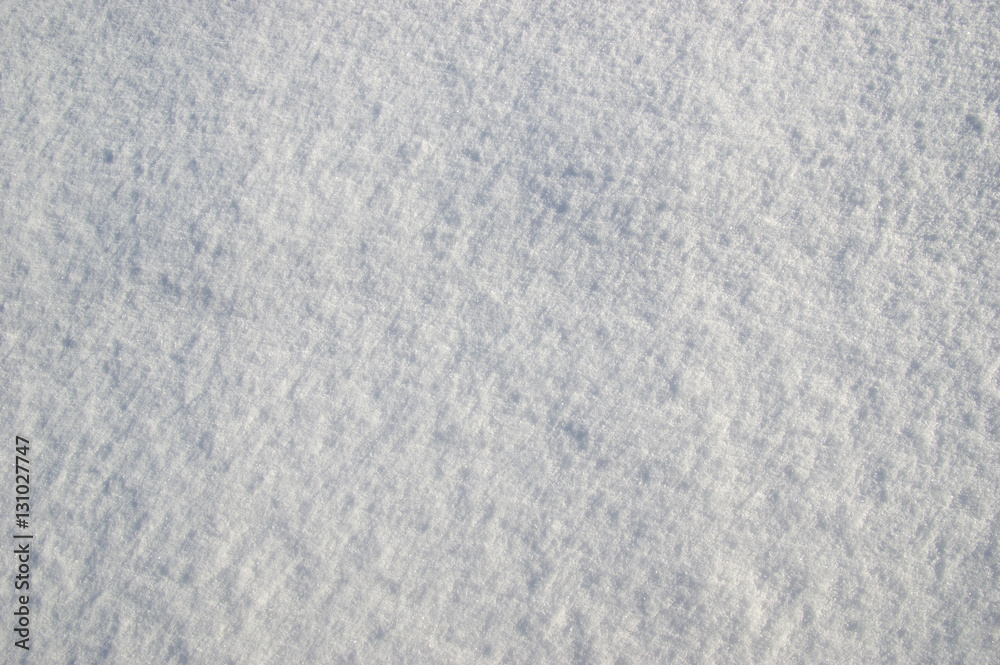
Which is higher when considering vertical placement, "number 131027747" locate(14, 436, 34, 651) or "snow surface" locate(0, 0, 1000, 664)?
"snow surface" locate(0, 0, 1000, 664)

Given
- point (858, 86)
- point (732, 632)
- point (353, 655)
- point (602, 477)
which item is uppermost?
point (858, 86)

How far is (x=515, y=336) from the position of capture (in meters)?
0.71

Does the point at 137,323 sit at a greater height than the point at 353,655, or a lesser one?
greater

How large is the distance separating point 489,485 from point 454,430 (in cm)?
7

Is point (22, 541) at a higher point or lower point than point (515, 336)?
lower

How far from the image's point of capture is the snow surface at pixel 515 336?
26.2 inches

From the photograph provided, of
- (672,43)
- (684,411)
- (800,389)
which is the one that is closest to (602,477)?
(684,411)

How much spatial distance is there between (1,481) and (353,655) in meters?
0.47

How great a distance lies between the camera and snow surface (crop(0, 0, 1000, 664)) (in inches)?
26.2

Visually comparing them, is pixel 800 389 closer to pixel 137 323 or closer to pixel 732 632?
pixel 732 632

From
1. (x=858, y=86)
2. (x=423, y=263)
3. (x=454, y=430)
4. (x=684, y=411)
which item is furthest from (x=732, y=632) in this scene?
(x=858, y=86)

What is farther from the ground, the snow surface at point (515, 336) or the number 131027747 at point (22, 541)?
the snow surface at point (515, 336)

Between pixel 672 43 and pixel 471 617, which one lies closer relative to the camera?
pixel 471 617

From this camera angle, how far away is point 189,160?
78 centimetres
